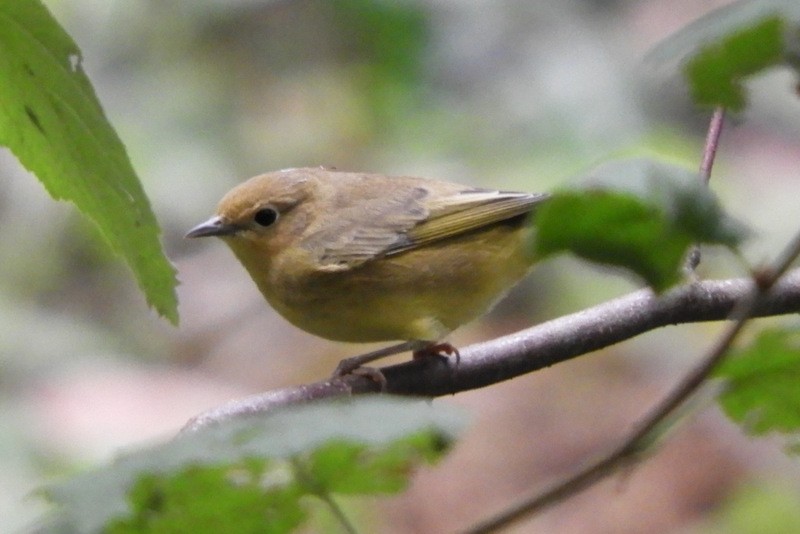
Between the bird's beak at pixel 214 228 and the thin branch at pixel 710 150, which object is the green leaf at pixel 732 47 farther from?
the bird's beak at pixel 214 228

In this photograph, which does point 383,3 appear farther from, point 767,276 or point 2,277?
point 767,276

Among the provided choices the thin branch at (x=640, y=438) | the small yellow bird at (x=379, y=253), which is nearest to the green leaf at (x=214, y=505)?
the thin branch at (x=640, y=438)

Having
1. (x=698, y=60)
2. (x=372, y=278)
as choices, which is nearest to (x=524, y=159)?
(x=372, y=278)

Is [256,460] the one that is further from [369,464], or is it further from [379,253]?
[379,253]

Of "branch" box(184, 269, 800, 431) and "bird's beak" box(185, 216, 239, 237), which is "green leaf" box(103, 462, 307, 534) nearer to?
"branch" box(184, 269, 800, 431)

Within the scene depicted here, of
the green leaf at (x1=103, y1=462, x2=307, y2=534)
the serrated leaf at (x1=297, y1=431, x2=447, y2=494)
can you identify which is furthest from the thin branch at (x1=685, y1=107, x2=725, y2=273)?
the green leaf at (x1=103, y1=462, x2=307, y2=534)
